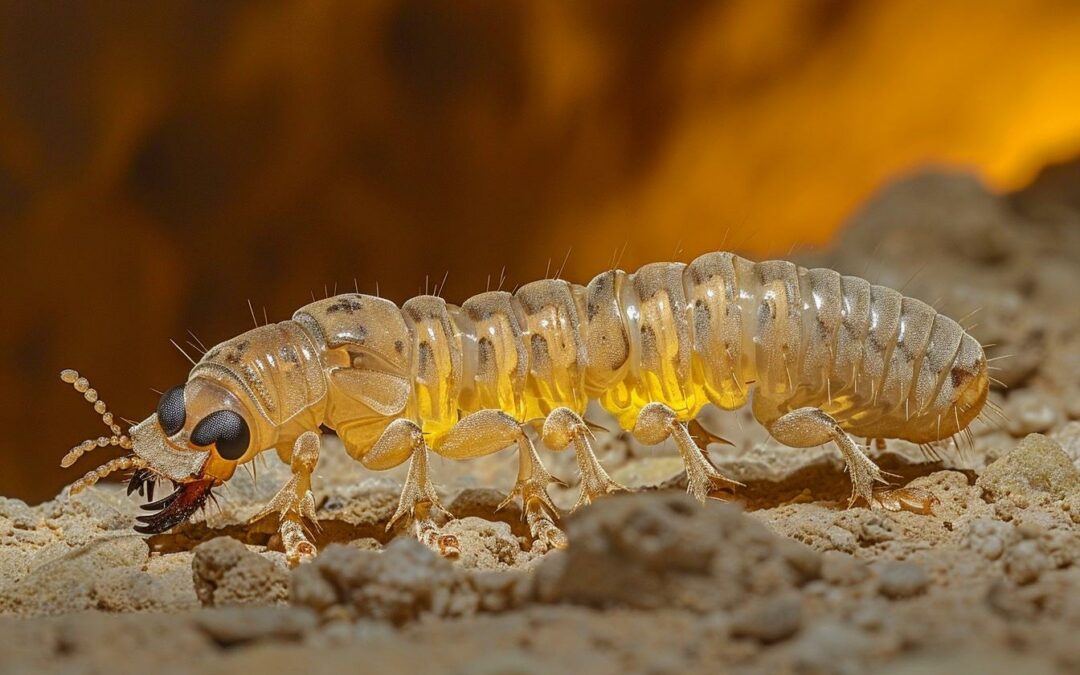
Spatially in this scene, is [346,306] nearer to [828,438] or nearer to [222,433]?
[222,433]

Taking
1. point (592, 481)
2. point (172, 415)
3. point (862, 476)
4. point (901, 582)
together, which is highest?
point (172, 415)

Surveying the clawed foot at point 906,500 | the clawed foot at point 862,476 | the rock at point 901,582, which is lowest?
the rock at point 901,582

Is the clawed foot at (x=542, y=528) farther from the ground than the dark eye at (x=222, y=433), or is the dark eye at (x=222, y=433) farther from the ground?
the dark eye at (x=222, y=433)

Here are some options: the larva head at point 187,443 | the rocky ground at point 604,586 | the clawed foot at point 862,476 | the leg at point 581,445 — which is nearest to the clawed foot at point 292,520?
the rocky ground at point 604,586

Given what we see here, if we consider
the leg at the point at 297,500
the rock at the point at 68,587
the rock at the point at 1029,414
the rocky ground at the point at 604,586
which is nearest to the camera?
the rocky ground at the point at 604,586

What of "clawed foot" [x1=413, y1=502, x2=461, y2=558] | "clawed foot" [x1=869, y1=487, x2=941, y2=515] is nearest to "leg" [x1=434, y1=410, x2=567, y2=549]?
"clawed foot" [x1=413, y1=502, x2=461, y2=558]

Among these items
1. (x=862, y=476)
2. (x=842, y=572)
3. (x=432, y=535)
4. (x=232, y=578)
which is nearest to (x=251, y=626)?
(x=232, y=578)

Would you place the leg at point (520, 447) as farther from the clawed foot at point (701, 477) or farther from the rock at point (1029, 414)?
the rock at point (1029, 414)

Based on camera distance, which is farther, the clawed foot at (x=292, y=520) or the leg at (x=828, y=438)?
the leg at (x=828, y=438)
